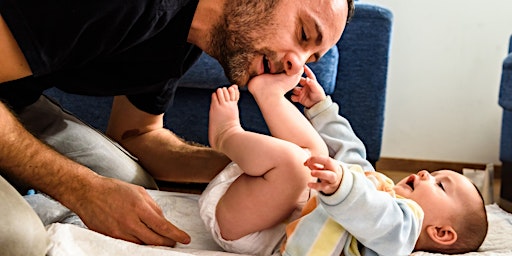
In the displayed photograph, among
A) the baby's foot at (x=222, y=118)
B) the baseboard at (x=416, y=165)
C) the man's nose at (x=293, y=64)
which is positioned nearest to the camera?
the baby's foot at (x=222, y=118)

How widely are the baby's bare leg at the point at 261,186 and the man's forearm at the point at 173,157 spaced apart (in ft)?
1.13

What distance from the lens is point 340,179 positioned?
118 cm

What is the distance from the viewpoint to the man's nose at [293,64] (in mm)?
1534

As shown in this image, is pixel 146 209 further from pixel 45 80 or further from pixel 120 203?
pixel 45 80

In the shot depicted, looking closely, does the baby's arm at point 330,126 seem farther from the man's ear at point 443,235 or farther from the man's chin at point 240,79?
the man's ear at point 443,235

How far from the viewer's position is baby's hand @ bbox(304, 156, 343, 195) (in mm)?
1161

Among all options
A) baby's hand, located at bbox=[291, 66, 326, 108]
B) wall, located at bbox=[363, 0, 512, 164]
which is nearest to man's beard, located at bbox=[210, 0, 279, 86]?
baby's hand, located at bbox=[291, 66, 326, 108]

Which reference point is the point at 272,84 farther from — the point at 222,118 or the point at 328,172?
the point at 328,172

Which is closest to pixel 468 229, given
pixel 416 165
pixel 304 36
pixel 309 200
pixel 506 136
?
pixel 309 200

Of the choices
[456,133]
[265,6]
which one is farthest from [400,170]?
[265,6]

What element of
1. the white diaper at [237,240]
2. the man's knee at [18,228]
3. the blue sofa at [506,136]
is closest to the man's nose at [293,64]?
the white diaper at [237,240]

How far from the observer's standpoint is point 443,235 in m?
1.36

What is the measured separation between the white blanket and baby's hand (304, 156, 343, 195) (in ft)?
0.82

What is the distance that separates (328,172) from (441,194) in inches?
12.9
